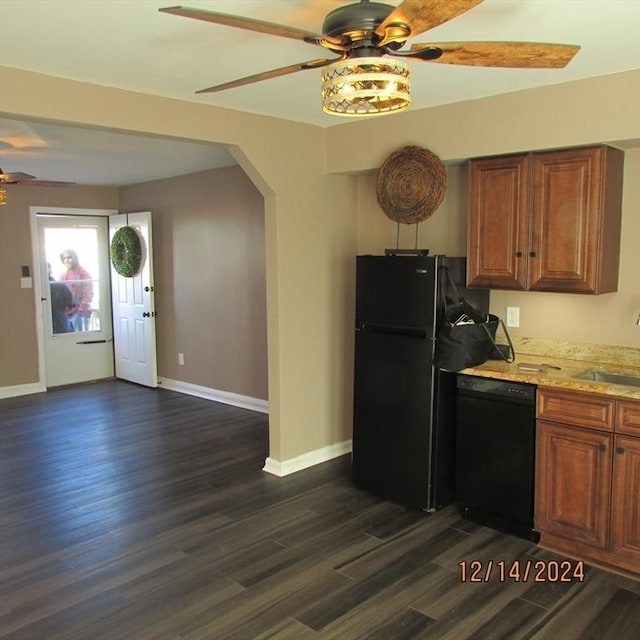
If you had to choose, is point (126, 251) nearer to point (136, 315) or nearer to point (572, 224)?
point (136, 315)

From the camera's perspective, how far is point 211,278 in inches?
241

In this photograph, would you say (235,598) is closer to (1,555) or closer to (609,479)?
(1,555)

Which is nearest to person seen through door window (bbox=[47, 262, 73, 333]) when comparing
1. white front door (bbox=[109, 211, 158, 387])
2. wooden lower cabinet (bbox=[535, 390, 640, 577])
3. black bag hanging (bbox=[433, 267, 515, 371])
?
white front door (bbox=[109, 211, 158, 387])

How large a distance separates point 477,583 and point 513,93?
2.48 metres

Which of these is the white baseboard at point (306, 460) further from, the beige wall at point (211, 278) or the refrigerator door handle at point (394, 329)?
the beige wall at point (211, 278)

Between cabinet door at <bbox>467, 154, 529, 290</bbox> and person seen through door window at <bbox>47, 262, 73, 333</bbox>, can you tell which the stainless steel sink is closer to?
cabinet door at <bbox>467, 154, 529, 290</bbox>

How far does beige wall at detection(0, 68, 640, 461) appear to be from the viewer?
296cm

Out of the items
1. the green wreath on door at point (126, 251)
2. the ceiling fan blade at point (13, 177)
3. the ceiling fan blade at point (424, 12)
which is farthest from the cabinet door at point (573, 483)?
the green wreath on door at point (126, 251)

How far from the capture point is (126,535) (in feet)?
10.8

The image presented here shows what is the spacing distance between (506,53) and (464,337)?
1.68 metres

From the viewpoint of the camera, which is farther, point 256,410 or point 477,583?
point 256,410

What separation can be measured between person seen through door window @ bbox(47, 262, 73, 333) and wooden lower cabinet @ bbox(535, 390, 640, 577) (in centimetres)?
574

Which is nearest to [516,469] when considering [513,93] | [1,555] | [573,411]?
[573,411]

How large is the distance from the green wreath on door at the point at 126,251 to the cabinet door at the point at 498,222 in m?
4.33
